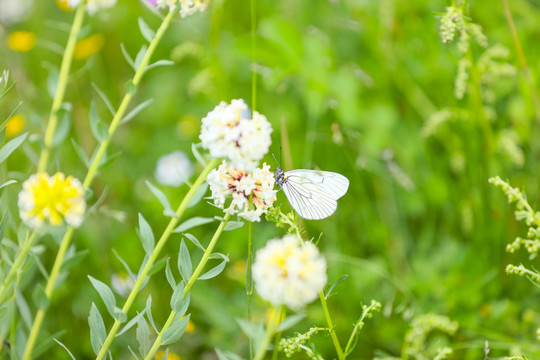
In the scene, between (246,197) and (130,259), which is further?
(130,259)

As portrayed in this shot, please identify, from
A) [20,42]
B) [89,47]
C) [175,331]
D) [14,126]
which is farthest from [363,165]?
[20,42]

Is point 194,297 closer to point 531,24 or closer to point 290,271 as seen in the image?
point 290,271

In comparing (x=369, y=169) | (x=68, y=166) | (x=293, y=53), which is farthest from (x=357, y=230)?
(x=68, y=166)

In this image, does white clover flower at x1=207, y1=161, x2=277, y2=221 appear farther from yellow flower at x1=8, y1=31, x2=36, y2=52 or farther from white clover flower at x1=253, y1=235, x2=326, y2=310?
yellow flower at x1=8, y1=31, x2=36, y2=52

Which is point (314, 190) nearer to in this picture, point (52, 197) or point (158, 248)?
point (158, 248)

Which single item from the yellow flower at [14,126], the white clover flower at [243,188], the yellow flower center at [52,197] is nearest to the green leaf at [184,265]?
the white clover flower at [243,188]

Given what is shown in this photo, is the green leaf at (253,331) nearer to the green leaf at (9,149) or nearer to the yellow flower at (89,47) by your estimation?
the green leaf at (9,149)
